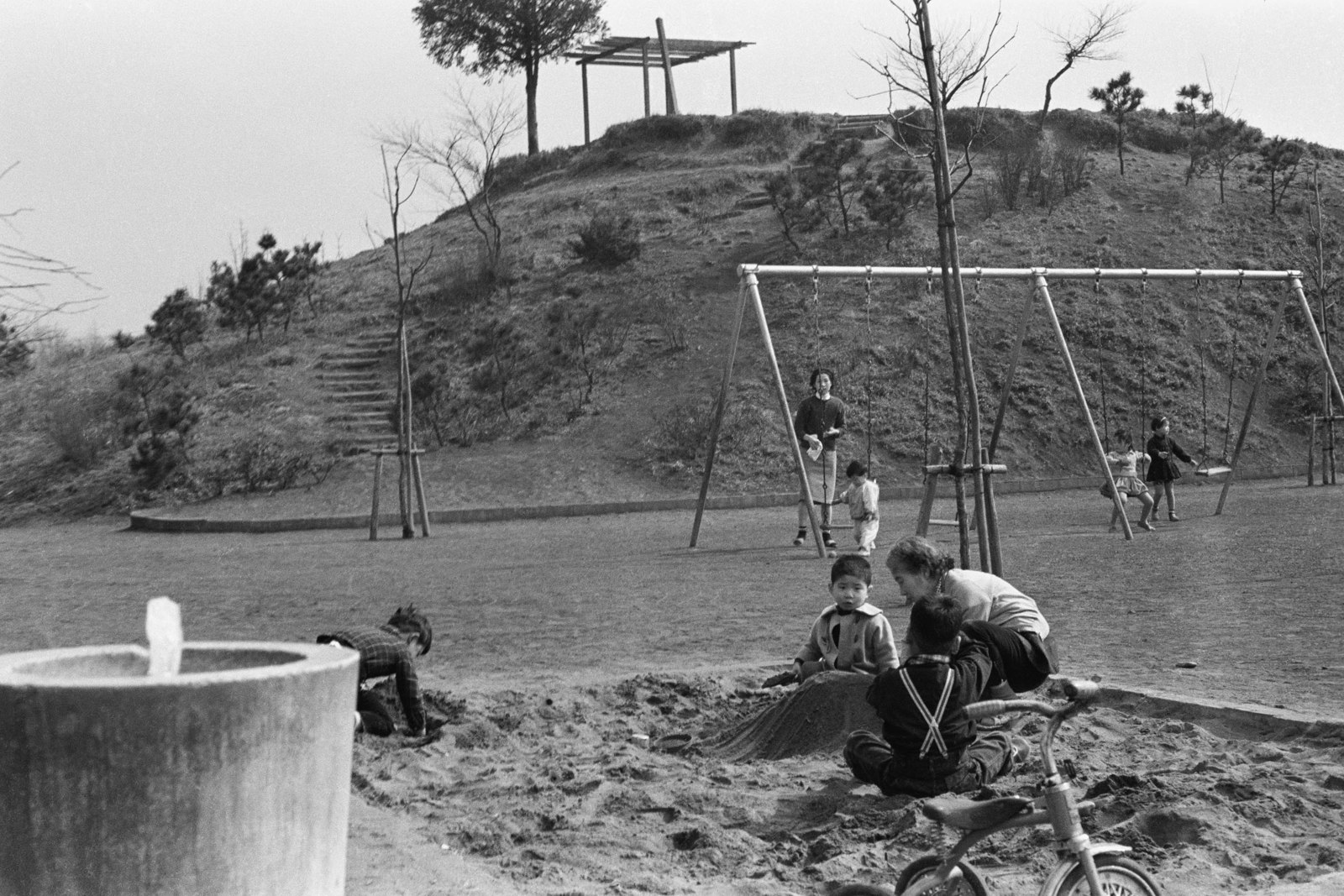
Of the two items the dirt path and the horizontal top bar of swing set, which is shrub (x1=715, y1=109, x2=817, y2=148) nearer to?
the horizontal top bar of swing set

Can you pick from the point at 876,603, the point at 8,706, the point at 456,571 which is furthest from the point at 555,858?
the point at 456,571

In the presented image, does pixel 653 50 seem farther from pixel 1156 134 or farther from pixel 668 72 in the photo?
pixel 1156 134

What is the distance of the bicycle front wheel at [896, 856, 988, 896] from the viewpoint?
3.70 m

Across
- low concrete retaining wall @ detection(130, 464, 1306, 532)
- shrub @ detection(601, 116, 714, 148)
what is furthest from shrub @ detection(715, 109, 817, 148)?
low concrete retaining wall @ detection(130, 464, 1306, 532)

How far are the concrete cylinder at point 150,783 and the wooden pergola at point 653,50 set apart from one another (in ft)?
169

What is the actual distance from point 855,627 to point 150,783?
4.23m

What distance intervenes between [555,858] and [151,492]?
88.0 ft

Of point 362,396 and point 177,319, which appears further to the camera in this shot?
point 177,319

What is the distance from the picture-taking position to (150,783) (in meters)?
3.11

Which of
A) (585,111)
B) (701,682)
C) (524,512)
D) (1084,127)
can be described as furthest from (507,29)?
(701,682)

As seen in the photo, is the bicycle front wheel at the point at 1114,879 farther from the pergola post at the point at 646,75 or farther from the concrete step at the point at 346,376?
the pergola post at the point at 646,75

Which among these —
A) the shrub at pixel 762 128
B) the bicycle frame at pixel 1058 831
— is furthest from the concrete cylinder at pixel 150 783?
the shrub at pixel 762 128

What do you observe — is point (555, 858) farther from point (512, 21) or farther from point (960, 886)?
point (512, 21)

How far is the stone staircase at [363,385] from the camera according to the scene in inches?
1257
